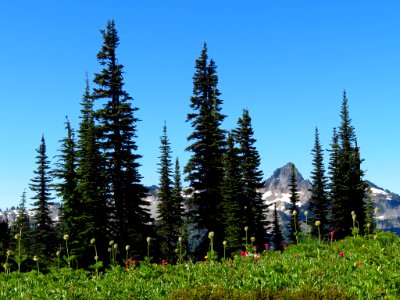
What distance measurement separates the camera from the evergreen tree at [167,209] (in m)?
51.2

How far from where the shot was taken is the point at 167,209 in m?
52.8

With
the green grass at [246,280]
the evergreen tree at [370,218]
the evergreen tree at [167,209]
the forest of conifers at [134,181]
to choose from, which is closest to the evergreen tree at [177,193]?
the evergreen tree at [167,209]

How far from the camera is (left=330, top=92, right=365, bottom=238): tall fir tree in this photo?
5325cm

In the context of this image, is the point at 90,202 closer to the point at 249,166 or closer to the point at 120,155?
the point at 120,155

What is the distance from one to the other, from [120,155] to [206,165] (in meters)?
7.39

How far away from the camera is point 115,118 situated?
109ft

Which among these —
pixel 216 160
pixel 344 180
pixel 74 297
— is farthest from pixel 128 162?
pixel 344 180

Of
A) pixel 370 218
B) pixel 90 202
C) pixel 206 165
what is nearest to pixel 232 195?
pixel 206 165

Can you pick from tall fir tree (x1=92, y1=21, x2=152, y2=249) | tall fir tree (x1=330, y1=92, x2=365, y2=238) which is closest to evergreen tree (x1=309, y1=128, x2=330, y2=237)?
tall fir tree (x1=330, y1=92, x2=365, y2=238)

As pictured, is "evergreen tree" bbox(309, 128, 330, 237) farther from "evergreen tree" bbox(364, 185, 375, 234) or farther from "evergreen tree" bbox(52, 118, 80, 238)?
"evergreen tree" bbox(52, 118, 80, 238)

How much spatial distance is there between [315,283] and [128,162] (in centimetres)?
2644

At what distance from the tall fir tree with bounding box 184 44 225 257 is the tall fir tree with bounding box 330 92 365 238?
22493 mm

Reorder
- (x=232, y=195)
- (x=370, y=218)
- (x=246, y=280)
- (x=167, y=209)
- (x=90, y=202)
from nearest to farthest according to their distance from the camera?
1. (x=246, y=280)
2. (x=370, y=218)
3. (x=90, y=202)
4. (x=232, y=195)
5. (x=167, y=209)

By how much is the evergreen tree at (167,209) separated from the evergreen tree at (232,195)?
38.8 ft
